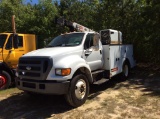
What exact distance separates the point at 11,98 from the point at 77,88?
9.69 feet

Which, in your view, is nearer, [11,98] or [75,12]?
[11,98]

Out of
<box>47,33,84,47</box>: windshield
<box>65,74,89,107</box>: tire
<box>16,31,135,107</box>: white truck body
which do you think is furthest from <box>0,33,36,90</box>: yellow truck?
<box>65,74,89,107</box>: tire

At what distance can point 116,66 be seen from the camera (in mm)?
9945

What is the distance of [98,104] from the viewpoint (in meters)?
7.51

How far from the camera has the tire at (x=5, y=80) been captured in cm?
1032

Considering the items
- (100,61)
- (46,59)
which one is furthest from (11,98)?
(100,61)

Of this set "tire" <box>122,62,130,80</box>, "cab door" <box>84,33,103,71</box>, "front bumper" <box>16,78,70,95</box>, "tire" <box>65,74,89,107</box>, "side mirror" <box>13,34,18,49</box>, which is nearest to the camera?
"front bumper" <box>16,78,70,95</box>

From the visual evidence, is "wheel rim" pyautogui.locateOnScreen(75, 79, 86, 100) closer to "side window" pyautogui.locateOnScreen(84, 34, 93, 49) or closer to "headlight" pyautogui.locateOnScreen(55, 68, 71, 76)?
"headlight" pyautogui.locateOnScreen(55, 68, 71, 76)

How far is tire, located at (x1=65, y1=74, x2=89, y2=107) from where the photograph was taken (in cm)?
690

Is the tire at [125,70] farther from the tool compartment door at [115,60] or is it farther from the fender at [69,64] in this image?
the fender at [69,64]

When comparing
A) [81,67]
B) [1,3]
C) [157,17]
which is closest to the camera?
[81,67]

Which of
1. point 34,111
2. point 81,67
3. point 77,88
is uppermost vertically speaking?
point 81,67

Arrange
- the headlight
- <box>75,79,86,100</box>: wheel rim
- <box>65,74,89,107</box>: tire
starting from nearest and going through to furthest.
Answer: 1. the headlight
2. <box>65,74,89,107</box>: tire
3. <box>75,79,86,100</box>: wheel rim

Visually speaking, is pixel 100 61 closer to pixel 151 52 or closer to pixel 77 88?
pixel 77 88
